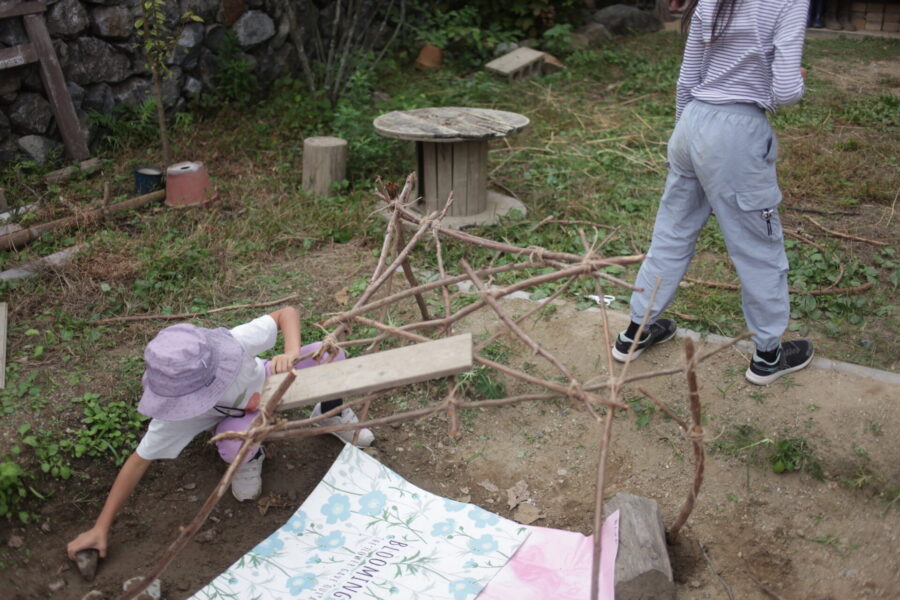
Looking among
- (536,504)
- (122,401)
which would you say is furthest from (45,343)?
(536,504)

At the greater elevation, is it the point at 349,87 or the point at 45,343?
the point at 349,87

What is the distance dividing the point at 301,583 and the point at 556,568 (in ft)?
2.87

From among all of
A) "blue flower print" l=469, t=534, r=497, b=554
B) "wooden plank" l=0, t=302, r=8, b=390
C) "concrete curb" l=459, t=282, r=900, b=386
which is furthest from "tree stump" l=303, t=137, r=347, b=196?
"blue flower print" l=469, t=534, r=497, b=554

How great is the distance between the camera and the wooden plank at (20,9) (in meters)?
5.05

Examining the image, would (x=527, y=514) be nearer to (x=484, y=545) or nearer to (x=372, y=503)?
(x=484, y=545)

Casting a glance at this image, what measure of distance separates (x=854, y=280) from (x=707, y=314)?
3.06 feet

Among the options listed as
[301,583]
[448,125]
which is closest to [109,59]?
[448,125]

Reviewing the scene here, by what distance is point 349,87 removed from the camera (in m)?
7.11

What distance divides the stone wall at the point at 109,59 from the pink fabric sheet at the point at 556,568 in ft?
15.1

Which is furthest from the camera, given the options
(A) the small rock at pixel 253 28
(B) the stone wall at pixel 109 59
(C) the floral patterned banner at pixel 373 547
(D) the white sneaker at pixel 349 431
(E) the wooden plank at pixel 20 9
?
(A) the small rock at pixel 253 28

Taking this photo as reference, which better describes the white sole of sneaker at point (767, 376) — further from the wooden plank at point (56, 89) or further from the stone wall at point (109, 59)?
the wooden plank at point (56, 89)

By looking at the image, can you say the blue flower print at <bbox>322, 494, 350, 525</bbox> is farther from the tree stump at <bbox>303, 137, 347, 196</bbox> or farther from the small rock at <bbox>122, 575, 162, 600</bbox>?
the tree stump at <bbox>303, 137, 347, 196</bbox>

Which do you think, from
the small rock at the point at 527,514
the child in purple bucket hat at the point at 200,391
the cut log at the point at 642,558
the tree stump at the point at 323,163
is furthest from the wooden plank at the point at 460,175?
the cut log at the point at 642,558

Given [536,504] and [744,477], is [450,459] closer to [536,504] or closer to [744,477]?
[536,504]
